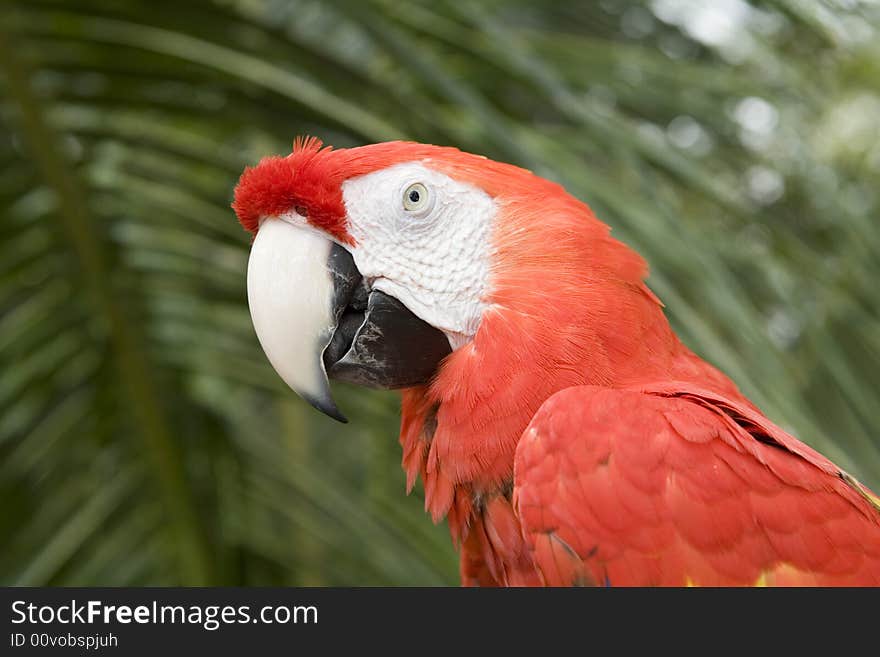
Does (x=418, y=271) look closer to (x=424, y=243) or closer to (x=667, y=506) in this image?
(x=424, y=243)

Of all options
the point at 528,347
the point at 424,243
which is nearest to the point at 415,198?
the point at 424,243

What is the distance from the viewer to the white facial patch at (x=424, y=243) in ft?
1.90

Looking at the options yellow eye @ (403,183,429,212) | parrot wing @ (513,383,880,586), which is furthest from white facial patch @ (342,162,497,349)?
parrot wing @ (513,383,880,586)

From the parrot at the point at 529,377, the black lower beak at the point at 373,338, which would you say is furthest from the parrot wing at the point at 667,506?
the black lower beak at the point at 373,338

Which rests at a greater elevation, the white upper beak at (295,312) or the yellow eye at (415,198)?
the yellow eye at (415,198)

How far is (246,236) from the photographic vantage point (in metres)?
0.85

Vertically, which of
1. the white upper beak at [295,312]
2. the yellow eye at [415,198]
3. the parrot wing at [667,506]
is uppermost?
the yellow eye at [415,198]

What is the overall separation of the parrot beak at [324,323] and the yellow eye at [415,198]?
2.3 inches

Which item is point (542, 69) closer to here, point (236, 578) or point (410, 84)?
point (410, 84)

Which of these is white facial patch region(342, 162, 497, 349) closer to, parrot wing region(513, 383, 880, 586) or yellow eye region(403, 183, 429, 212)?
yellow eye region(403, 183, 429, 212)

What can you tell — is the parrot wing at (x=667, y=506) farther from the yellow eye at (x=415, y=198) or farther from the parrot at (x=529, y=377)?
the yellow eye at (x=415, y=198)

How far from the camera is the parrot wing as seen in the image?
1.59 ft

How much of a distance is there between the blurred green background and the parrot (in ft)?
0.14

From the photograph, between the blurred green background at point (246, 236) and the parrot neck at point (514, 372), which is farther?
the blurred green background at point (246, 236)
